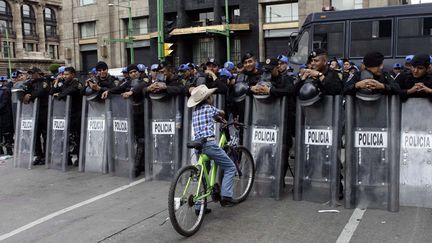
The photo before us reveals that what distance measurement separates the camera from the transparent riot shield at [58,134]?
8672mm

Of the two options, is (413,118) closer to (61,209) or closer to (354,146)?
(354,146)

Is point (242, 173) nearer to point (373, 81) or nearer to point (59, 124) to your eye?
point (373, 81)

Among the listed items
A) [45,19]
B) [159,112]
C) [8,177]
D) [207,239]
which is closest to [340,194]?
[207,239]

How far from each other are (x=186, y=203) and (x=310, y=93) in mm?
2107

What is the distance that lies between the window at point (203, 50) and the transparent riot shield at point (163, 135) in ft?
102

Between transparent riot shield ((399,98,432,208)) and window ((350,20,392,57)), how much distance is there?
821 centimetres

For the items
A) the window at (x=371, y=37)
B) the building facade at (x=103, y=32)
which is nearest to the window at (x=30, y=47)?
the building facade at (x=103, y=32)

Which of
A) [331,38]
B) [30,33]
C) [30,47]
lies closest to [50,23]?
[30,33]

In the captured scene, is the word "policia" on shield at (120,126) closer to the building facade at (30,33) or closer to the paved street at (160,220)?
the paved street at (160,220)

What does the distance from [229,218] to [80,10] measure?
45135 mm

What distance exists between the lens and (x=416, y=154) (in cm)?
552

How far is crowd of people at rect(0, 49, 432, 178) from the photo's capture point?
5469 millimetres

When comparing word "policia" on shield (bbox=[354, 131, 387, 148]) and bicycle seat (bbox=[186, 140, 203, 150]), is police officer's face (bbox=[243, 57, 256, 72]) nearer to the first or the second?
word "policia" on shield (bbox=[354, 131, 387, 148])

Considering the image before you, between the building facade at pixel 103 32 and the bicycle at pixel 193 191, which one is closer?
the bicycle at pixel 193 191
